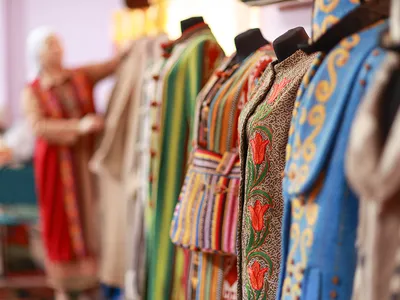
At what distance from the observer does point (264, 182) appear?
123 cm

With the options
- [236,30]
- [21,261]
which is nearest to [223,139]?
[236,30]

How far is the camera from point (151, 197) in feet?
6.11

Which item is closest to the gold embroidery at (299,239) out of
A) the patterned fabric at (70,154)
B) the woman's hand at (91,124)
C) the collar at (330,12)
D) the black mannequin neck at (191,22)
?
the collar at (330,12)

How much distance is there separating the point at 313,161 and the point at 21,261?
3.53 metres

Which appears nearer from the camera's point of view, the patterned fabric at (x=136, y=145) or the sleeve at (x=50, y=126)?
the patterned fabric at (x=136, y=145)

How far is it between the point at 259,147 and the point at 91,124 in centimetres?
203

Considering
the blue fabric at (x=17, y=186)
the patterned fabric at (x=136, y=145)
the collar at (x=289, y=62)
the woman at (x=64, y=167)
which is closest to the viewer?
the collar at (x=289, y=62)

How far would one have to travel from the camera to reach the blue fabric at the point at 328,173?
875 mm

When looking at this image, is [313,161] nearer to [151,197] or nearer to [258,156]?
[258,156]

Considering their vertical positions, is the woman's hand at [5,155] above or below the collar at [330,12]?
below

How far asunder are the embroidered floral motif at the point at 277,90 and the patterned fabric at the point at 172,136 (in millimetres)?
553

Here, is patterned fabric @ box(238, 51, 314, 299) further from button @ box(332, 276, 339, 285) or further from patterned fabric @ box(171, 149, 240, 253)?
button @ box(332, 276, 339, 285)

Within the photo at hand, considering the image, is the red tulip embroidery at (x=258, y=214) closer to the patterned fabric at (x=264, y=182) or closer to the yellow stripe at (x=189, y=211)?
the patterned fabric at (x=264, y=182)

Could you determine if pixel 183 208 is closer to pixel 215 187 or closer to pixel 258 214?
pixel 215 187
